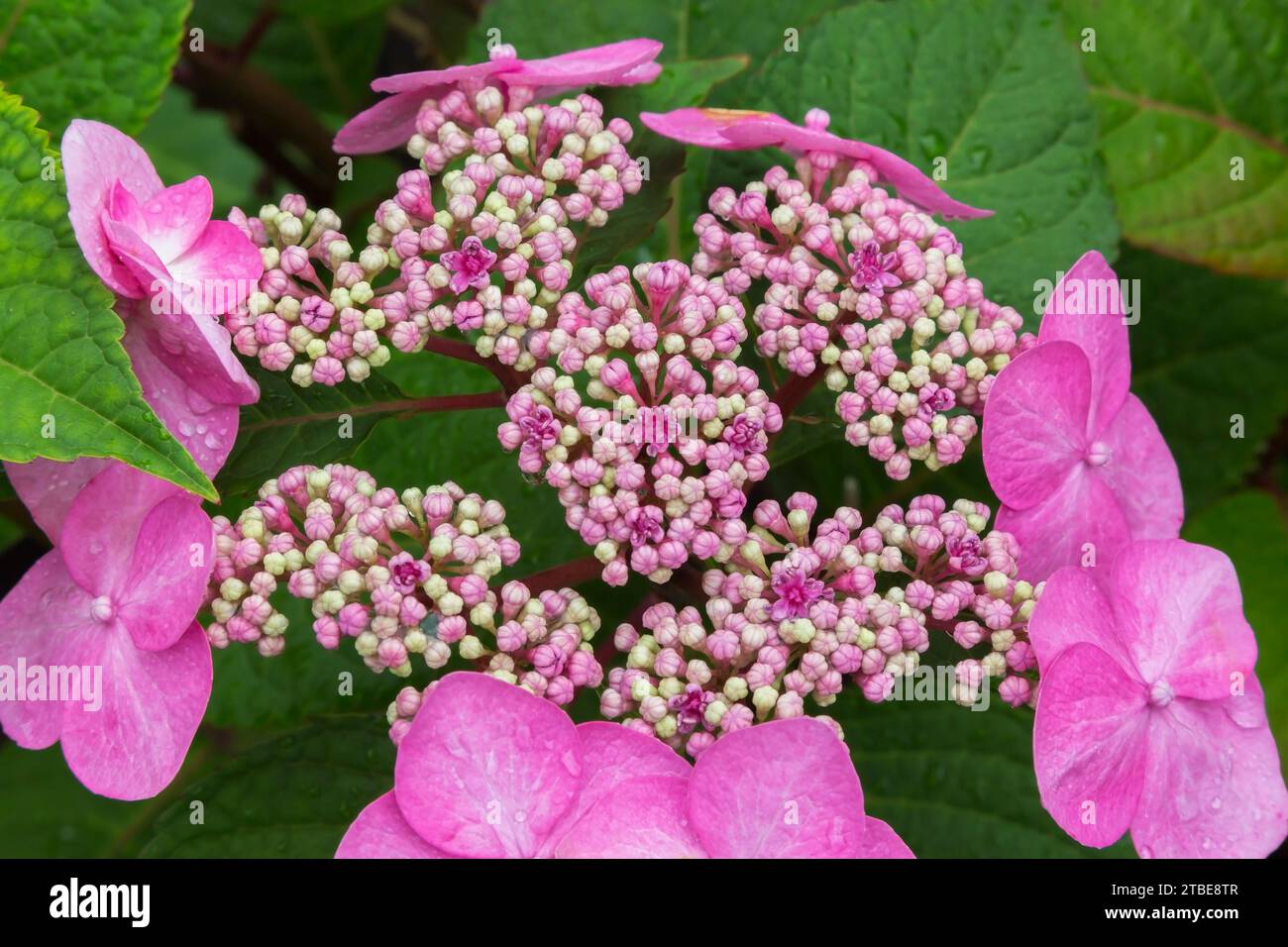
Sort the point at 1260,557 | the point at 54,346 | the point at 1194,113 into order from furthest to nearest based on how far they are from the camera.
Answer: the point at 1260,557, the point at 1194,113, the point at 54,346

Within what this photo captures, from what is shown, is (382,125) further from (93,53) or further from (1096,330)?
(1096,330)

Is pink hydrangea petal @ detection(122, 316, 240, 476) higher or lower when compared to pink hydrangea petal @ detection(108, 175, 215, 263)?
lower

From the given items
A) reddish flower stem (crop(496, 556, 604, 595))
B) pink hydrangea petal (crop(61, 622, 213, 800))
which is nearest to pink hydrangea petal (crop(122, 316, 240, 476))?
pink hydrangea petal (crop(61, 622, 213, 800))

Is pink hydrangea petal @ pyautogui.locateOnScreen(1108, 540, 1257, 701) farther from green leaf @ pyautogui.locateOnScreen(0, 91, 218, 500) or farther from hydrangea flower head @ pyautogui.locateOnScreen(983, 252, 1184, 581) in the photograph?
green leaf @ pyautogui.locateOnScreen(0, 91, 218, 500)

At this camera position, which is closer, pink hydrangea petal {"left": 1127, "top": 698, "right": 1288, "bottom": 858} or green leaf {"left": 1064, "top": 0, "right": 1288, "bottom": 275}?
pink hydrangea petal {"left": 1127, "top": 698, "right": 1288, "bottom": 858}

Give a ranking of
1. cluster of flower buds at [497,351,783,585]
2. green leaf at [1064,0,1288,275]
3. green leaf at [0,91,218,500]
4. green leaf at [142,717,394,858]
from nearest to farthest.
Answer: green leaf at [0,91,218,500]
cluster of flower buds at [497,351,783,585]
green leaf at [142,717,394,858]
green leaf at [1064,0,1288,275]

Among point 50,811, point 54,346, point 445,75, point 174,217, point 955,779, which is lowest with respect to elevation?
point 50,811

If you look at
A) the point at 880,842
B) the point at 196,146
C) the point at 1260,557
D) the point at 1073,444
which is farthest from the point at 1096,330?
the point at 196,146
